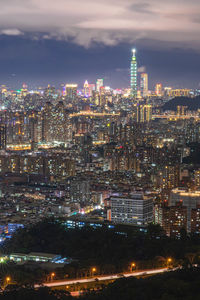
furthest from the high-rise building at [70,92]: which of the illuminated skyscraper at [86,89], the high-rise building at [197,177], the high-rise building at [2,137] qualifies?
the high-rise building at [197,177]

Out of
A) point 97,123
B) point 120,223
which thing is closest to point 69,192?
point 120,223

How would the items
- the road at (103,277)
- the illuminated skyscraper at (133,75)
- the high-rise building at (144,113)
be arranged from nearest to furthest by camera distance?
the road at (103,277)
the high-rise building at (144,113)
the illuminated skyscraper at (133,75)

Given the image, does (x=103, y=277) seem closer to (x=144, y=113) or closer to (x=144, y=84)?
(x=144, y=113)

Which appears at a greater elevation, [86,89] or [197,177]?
[86,89]

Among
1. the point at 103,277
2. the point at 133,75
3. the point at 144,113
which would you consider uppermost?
the point at 133,75

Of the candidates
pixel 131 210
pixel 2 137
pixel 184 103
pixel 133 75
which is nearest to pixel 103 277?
pixel 131 210

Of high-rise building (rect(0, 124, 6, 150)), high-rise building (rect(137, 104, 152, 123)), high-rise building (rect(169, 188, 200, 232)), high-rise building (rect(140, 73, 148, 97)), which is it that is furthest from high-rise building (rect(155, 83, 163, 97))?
high-rise building (rect(169, 188, 200, 232))

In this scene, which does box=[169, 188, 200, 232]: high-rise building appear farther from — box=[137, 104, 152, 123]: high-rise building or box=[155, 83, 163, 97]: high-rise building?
box=[155, 83, 163, 97]: high-rise building

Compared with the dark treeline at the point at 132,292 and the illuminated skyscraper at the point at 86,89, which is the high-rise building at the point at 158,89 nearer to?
the illuminated skyscraper at the point at 86,89
